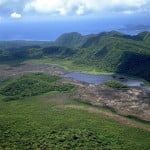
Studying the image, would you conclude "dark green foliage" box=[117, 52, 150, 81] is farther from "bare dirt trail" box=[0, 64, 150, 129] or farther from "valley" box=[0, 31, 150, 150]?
"bare dirt trail" box=[0, 64, 150, 129]

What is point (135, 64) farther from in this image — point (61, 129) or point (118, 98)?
→ point (61, 129)

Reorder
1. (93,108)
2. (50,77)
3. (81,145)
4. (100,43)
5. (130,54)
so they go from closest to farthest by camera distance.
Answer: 1. (81,145)
2. (93,108)
3. (50,77)
4. (130,54)
5. (100,43)

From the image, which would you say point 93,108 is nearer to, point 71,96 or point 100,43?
point 71,96

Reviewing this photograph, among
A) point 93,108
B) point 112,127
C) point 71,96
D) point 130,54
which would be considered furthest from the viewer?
point 130,54

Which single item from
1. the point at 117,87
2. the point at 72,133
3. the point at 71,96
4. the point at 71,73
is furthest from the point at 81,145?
the point at 71,73

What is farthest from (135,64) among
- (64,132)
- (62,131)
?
(64,132)

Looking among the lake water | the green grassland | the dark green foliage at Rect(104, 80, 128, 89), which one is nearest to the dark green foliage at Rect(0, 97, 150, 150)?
the green grassland

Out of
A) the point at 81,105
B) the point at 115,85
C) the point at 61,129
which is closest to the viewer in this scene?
the point at 61,129

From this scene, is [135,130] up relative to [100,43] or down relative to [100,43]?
down

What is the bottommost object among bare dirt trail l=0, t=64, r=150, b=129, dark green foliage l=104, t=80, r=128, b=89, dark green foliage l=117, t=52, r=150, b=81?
bare dirt trail l=0, t=64, r=150, b=129
